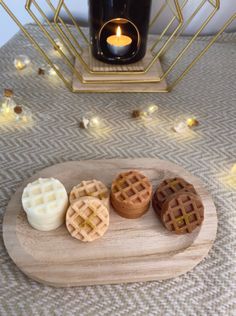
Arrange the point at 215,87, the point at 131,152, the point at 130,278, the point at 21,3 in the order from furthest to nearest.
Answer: the point at 21,3 → the point at 215,87 → the point at 131,152 → the point at 130,278

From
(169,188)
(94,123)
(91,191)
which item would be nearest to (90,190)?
(91,191)

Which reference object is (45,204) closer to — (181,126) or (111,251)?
(111,251)

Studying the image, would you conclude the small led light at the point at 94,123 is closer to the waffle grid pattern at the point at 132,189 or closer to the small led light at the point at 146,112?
the small led light at the point at 146,112

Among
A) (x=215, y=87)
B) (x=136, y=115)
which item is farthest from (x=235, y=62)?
(x=136, y=115)

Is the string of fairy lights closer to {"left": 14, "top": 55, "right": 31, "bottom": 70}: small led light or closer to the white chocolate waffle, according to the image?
{"left": 14, "top": 55, "right": 31, "bottom": 70}: small led light

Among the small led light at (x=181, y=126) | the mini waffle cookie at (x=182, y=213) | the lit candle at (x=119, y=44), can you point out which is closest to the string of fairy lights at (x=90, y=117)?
the small led light at (x=181, y=126)

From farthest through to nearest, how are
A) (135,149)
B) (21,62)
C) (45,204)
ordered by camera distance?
(21,62), (135,149), (45,204)

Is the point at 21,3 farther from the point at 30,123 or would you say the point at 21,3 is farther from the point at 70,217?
the point at 70,217
